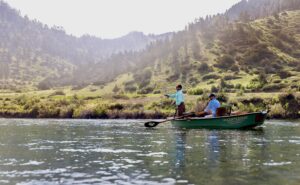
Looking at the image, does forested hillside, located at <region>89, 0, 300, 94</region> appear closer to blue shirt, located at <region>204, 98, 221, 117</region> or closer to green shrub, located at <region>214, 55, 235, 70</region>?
green shrub, located at <region>214, 55, 235, 70</region>

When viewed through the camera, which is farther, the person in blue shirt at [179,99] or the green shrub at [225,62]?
the green shrub at [225,62]

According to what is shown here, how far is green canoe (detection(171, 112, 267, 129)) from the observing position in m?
33.7

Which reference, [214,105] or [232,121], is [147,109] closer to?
[214,105]

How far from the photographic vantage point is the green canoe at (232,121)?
33.7m

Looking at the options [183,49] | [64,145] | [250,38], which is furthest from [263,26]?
[64,145]

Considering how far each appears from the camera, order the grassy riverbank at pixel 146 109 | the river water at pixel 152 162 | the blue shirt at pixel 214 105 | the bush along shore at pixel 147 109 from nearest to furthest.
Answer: the river water at pixel 152 162 < the blue shirt at pixel 214 105 < the bush along shore at pixel 147 109 < the grassy riverbank at pixel 146 109

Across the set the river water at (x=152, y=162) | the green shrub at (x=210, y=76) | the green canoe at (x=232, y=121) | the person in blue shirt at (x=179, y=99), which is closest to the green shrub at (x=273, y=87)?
the green shrub at (x=210, y=76)

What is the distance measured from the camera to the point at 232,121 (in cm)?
3416

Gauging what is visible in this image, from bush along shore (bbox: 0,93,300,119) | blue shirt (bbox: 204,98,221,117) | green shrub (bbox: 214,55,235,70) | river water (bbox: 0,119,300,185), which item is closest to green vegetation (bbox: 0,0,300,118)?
bush along shore (bbox: 0,93,300,119)

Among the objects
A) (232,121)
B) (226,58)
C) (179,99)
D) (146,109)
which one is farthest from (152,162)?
(226,58)

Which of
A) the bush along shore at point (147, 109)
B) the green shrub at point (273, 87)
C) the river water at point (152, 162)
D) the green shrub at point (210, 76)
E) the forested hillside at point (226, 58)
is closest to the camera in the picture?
the river water at point (152, 162)

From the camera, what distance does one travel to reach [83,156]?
19.0 m

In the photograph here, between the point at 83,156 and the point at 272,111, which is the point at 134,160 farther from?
the point at 272,111

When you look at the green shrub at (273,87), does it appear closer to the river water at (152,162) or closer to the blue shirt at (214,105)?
the blue shirt at (214,105)
